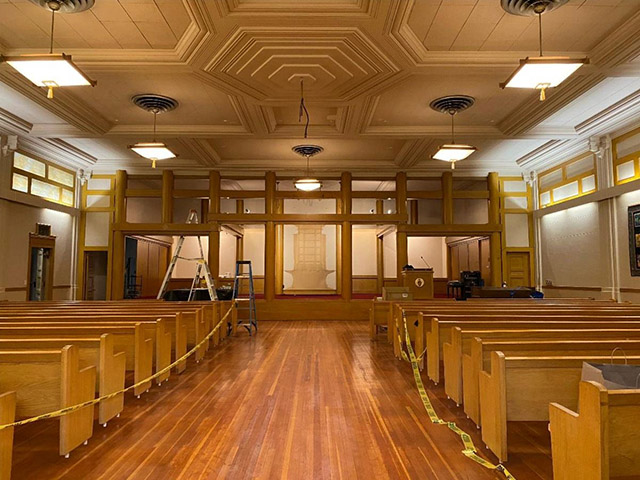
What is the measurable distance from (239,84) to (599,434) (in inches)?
238

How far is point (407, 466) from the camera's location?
8.10 feet

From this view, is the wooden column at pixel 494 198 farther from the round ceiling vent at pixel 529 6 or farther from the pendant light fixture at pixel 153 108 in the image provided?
the pendant light fixture at pixel 153 108

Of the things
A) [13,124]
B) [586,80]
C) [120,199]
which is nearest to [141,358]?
[13,124]

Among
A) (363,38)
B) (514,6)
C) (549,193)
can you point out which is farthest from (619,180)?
(363,38)

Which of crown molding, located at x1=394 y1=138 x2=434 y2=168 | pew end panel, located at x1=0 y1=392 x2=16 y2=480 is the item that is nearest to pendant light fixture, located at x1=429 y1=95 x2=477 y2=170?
crown molding, located at x1=394 y1=138 x2=434 y2=168

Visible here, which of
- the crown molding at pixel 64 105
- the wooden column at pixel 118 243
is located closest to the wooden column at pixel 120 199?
the wooden column at pixel 118 243

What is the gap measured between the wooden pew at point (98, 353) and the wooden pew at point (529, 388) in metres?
2.52

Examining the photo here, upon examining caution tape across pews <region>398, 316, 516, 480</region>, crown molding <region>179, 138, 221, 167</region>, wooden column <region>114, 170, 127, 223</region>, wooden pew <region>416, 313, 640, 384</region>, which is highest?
crown molding <region>179, 138, 221, 167</region>

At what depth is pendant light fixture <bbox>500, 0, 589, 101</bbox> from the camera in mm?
4410

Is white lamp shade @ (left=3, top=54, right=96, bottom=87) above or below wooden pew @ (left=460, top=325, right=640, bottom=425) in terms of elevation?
above

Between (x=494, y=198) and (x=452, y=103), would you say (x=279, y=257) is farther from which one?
(x=452, y=103)

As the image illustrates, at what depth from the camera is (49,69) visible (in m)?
4.50

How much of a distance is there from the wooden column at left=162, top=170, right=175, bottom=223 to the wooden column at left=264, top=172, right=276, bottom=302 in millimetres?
2407

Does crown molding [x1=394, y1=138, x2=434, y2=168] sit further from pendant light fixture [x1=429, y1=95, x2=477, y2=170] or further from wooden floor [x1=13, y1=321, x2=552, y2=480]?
wooden floor [x1=13, y1=321, x2=552, y2=480]
